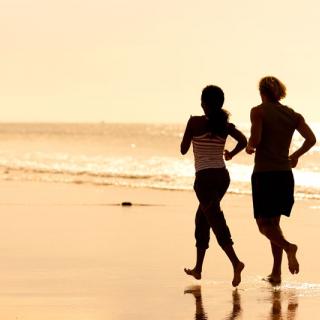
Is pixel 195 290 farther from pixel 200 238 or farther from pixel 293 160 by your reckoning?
pixel 293 160

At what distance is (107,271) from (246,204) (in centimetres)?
930

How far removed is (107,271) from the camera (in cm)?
845

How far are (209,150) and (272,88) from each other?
2.40 feet

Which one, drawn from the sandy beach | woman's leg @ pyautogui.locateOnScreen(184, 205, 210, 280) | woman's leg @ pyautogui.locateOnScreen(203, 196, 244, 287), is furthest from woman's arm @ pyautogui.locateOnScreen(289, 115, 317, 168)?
the sandy beach

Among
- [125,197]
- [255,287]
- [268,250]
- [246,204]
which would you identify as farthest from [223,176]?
[125,197]

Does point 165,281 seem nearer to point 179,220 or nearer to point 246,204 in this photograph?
point 179,220

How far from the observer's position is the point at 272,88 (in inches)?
307

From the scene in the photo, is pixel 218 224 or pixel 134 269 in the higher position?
pixel 218 224

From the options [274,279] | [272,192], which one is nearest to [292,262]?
[274,279]

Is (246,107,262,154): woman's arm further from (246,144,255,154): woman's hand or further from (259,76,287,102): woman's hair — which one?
(259,76,287,102): woman's hair

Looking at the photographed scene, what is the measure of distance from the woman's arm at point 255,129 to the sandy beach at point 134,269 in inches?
45.9

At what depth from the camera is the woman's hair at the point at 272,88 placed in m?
7.77

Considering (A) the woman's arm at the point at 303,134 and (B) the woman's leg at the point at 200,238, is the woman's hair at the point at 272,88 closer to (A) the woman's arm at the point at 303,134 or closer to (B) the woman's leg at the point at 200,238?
(A) the woman's arm at the point at 303,134

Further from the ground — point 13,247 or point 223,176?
point 223,176
